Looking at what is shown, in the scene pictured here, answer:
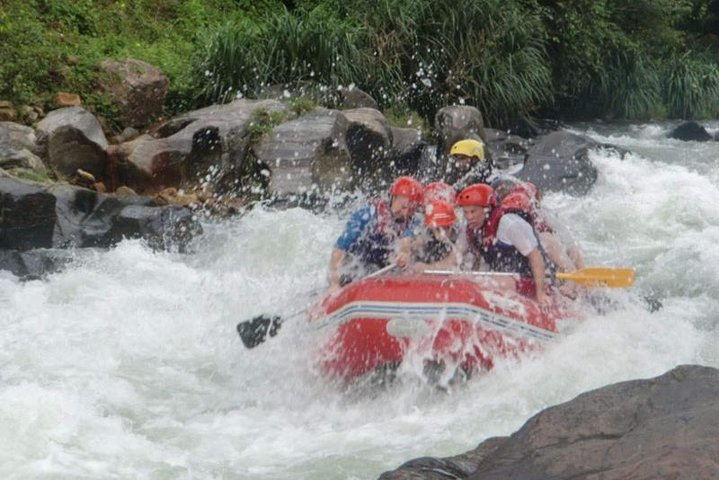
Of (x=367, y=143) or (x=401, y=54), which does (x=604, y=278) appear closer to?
(x=367, y=143)

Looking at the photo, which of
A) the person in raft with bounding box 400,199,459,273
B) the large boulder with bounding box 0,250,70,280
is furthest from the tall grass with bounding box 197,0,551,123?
the person in raft with bounding box 400,199,459,273

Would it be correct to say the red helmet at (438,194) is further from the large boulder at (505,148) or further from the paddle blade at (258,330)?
the large boulder at (505,148)

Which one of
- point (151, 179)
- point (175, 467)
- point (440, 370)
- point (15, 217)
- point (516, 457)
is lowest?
point (516, 457)

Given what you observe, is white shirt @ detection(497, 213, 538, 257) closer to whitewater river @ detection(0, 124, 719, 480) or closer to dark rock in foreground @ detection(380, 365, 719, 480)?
whitewater river @ detection(0, 124, 719, 480)

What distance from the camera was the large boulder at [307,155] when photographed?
34.9 feet

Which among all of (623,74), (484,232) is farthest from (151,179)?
(623,74)

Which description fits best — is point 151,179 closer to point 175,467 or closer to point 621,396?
point 175,467

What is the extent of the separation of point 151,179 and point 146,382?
4.41 meters

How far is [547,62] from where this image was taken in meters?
16.7

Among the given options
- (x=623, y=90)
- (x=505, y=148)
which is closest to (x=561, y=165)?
(x=505, y=148)

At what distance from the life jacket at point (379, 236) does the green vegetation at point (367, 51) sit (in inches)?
190

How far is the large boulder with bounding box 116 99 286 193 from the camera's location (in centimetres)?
1055

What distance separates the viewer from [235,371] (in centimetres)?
675

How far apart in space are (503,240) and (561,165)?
603cm
